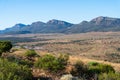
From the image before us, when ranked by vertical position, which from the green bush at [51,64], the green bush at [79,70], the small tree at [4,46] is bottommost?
the green bush at [79,70]

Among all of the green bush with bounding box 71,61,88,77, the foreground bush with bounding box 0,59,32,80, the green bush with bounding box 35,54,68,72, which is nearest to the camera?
the foreground bush with bounding box 0,59,32,80

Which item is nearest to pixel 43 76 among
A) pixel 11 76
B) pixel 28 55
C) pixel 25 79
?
pixel 25 79

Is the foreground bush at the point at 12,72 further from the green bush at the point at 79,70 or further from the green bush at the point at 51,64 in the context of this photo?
the green bush at the point at 79,70

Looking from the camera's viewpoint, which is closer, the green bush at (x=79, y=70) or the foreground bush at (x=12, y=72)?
the foreground bush at (x=12, y=72)

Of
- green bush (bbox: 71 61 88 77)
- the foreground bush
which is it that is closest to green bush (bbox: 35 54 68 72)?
green bush (bbox: 71 61 88 77)

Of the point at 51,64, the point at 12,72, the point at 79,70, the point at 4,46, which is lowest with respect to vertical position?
the point at 79,70

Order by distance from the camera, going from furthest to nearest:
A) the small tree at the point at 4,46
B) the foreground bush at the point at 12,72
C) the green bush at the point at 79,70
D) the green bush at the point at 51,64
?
the small tree at the point at 4,46
the green bush at the point at 79,70
the green bush at the point at 51,64
the foreground bush at the point at 12,72

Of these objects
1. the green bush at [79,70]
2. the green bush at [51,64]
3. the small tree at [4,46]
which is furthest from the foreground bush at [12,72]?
the small tree at [4,46]

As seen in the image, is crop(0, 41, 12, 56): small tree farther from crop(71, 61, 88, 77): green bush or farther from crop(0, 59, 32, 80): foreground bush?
crop(0, 59, 32, 80): foreground bush

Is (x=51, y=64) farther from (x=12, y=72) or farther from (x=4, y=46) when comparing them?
(x=4, y=46)

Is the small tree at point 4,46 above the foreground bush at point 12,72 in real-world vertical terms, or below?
above

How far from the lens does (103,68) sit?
1001 inches

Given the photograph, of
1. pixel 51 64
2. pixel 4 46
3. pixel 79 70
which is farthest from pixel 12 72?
pixel 4 46

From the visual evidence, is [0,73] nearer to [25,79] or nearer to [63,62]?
[25,79]
